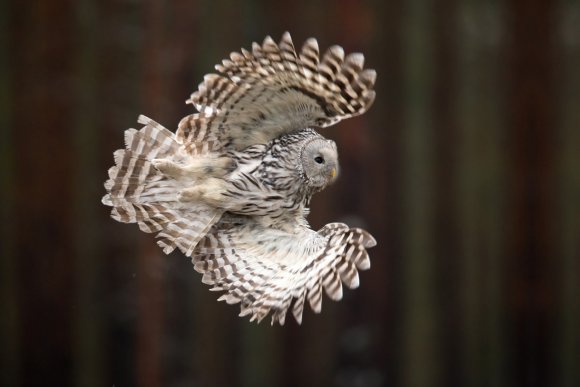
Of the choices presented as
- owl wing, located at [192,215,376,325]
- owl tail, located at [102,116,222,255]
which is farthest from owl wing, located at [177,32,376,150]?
owl wing, located at [192,215,376,325]

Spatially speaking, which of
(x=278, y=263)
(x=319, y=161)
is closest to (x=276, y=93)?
(x=319, y=161)

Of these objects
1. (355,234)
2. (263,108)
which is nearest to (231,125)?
(263,108)

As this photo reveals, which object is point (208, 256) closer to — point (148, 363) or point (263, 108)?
point (263, 108)

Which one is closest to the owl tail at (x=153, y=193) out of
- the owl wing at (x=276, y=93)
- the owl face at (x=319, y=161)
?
the owl wing at (x=276, y=93)

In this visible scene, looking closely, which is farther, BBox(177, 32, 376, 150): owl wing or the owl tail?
the owl tail

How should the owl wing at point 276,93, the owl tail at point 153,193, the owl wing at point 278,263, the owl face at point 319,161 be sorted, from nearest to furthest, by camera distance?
1. the owl wing at point 276,93
2. the owl wing at point 278,263
3. the owl face at point 319,161
4. the owl tail at point 153,193

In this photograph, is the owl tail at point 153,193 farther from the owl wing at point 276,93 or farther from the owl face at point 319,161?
the owl face at point 319,161

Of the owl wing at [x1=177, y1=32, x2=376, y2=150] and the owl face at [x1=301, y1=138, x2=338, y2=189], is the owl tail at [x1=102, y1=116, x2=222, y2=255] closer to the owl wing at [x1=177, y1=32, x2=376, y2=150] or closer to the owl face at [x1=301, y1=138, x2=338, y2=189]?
the owl wing at [x1=177, y1=32, x2=376, y2=150]

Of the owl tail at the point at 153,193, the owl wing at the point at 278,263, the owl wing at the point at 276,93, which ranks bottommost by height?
the owl wing at the point at 278,263
